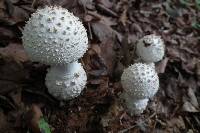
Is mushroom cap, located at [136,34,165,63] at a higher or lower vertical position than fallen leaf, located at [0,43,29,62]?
lower

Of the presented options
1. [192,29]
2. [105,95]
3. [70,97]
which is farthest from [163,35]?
[70,97]

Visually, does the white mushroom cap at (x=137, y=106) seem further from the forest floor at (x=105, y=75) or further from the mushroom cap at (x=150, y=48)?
the mushroom cap at (x=150, y=48)

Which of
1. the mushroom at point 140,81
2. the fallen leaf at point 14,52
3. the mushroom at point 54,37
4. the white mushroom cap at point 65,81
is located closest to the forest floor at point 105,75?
the fallen leaf at point 14,52

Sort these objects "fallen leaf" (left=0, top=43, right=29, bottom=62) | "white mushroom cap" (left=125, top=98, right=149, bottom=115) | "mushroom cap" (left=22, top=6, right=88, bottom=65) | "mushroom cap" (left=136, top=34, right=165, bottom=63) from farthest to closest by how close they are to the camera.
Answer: "mushroom cap" (left=136, top=34, right=165, bottom=63)
"white mushroom cap" (left=125, top=98, right=149, bottom=115)
"fallen leaf" (left=0, top=43, right=29, bottom=62)
"mushroom cap" (left=22, top=6, right=88, bottom=65)

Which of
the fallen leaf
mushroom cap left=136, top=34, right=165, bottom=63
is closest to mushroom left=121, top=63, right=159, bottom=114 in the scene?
mushroom cap left=136, top=34, right=165, bottom=63

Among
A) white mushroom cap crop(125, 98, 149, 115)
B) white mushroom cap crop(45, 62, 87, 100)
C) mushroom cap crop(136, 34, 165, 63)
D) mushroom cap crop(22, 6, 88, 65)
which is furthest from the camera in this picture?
mushroom cap crop(136, 34, 165, 63)

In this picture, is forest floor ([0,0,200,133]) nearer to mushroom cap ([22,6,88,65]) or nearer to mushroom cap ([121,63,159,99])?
mushroom cap ([121,63,159,99])

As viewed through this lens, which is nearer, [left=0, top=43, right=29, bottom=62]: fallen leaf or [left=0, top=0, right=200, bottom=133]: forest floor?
[left=0, top=0, right=200, bottom=133]: forest floor
